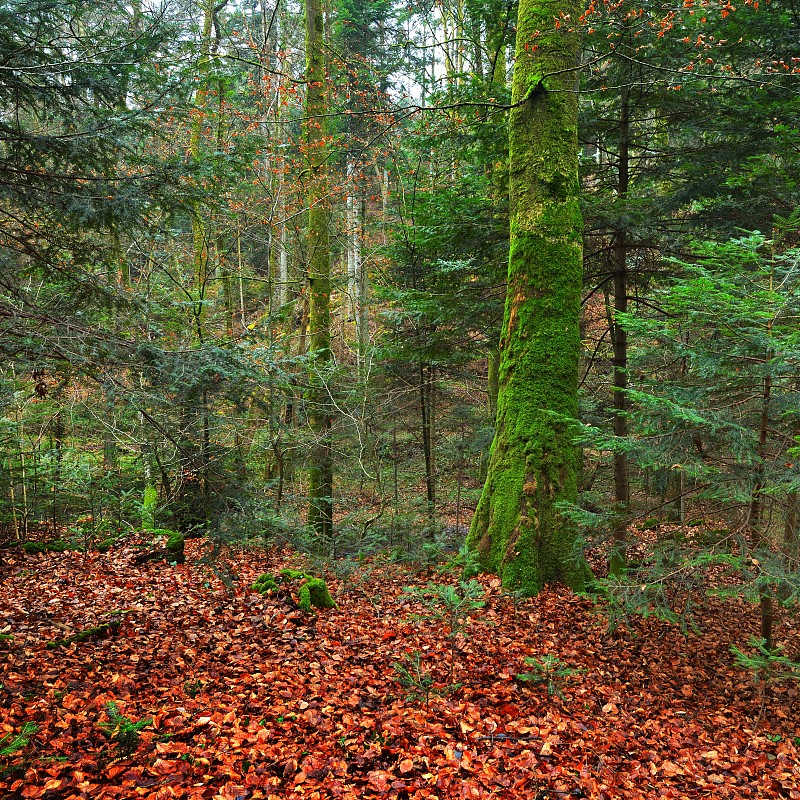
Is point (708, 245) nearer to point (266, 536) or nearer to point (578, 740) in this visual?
point (578, 740)

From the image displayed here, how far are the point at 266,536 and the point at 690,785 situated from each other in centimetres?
374

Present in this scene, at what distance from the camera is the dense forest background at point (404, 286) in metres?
4.13

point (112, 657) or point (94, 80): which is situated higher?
point (94, 80)

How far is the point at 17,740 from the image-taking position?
3.22 meters

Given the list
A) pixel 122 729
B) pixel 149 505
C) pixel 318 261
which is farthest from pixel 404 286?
pixel 122 729

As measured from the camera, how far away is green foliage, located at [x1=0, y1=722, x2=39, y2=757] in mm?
3137

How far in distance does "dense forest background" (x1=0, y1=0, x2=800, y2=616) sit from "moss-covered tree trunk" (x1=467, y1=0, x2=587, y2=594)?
0.54 m

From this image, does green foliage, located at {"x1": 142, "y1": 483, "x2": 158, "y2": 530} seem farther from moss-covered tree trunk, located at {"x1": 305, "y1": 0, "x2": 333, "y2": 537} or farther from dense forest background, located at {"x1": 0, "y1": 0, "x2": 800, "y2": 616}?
moss-covered tree trunk, located at {"x1": 305, "y1": 0, "x2": 333, "y2": 537}

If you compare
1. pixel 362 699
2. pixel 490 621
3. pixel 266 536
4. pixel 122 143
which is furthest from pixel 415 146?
pixel 362 699

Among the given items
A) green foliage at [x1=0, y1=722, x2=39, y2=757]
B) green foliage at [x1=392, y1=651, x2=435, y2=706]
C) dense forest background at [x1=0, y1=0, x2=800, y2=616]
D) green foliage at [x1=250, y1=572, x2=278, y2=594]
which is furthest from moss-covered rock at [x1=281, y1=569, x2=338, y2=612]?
green foliage at [x1=0, y1=722, x2=39, y2=757]

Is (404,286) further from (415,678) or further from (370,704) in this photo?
(370,704)

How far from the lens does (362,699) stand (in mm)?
4137

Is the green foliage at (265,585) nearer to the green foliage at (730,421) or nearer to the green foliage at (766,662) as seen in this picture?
the green foliage at (730,421)

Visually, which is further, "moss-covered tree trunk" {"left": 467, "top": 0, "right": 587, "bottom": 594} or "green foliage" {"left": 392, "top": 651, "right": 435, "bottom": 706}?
"moss-covered tree trunk" {"left": 467, "top": 0, "right": 587, "bottom": 594}
